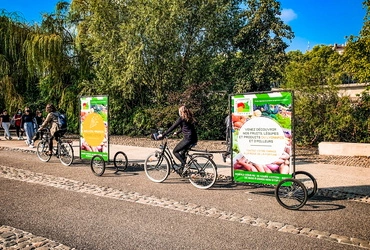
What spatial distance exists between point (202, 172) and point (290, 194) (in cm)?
206

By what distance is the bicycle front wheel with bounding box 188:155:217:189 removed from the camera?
7543mm

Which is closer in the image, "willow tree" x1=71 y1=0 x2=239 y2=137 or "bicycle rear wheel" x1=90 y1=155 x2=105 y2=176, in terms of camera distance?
"bicycle rear wheel" x1=90 y1=155 x2=105 y2=176

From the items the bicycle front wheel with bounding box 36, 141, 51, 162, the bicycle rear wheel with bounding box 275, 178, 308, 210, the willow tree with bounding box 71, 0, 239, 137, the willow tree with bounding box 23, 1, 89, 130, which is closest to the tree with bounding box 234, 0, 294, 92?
the willow tree with bounding box 71, 0, 239, 137

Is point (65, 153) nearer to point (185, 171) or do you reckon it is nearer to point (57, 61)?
point (185, 171)

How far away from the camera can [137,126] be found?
20.6 m

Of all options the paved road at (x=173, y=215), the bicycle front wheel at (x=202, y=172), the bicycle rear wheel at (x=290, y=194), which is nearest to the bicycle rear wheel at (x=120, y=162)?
the paved road at (x=173, y=215)

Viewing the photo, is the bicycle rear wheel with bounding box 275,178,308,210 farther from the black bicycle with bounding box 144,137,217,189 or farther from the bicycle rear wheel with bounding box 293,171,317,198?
the black bicycle with bounding box 144,137,217,189

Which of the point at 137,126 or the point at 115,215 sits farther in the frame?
the point at 137,126

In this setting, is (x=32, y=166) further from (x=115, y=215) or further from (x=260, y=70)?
(x=260, y=70)

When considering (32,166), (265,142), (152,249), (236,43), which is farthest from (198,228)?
(236,43)

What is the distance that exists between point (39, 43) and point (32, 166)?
12962 millimetres

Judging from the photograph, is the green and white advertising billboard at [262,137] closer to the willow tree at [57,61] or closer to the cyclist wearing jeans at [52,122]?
the cyclist wearing jeans at [52,122]

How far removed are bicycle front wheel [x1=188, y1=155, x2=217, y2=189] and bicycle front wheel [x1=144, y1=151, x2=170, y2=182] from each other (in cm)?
70

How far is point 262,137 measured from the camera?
6871 millimetres
